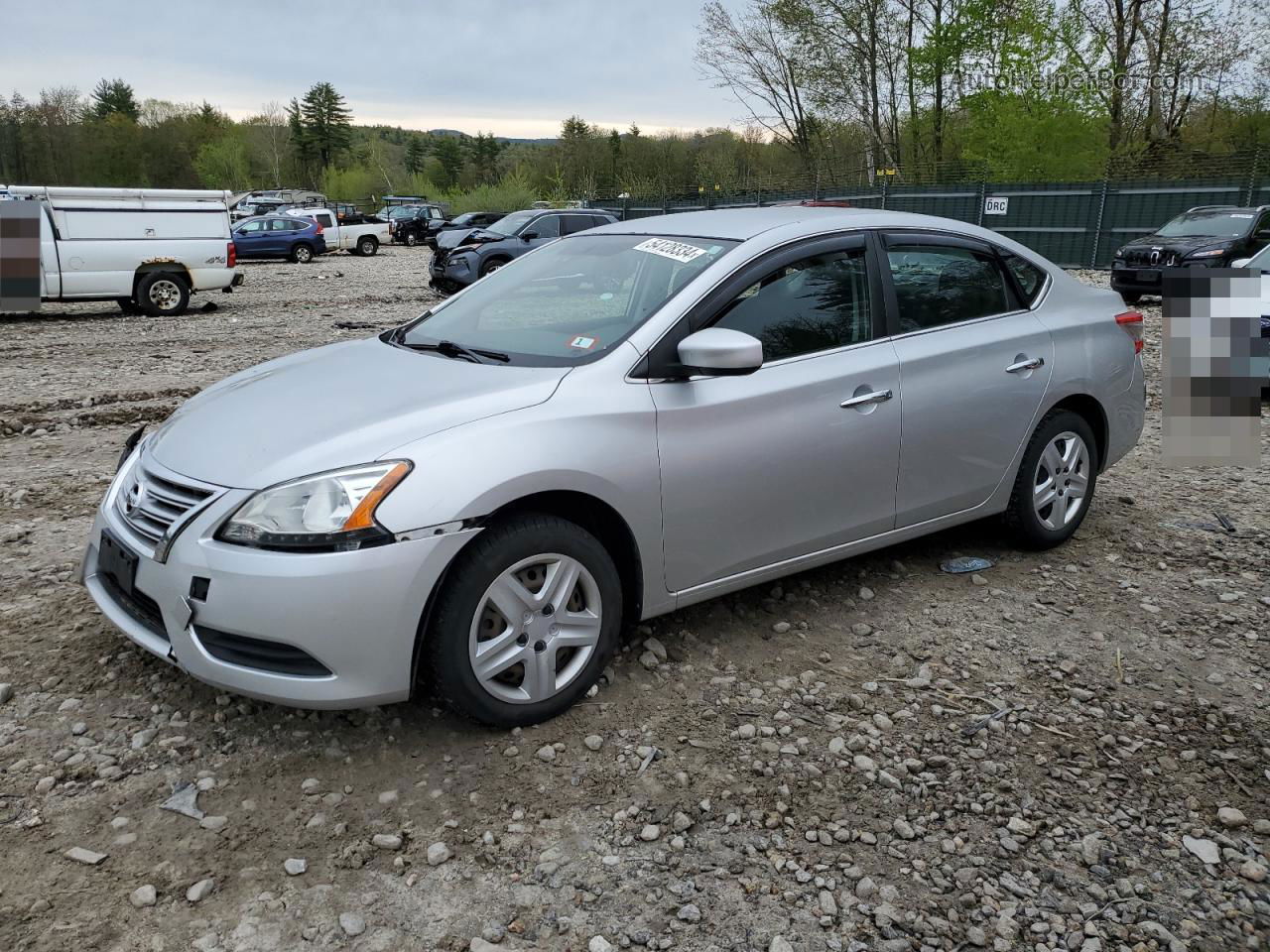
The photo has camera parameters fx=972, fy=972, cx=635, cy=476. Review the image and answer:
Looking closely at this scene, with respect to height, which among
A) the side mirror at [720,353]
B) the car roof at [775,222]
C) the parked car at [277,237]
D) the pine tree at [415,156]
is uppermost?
the pine tree at [415,156]

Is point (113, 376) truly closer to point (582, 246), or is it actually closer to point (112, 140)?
point (582, 246)

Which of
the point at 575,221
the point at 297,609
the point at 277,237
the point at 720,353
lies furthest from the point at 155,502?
the point at 277,237

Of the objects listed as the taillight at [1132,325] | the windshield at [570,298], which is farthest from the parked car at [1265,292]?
the windshield at [570,298]

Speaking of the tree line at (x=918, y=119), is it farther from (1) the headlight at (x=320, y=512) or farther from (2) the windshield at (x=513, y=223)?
(1) the headlight at (x=320, y=512)

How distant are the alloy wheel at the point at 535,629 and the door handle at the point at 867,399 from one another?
1298 millimetres

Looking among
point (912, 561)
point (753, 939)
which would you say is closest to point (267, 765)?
point (753, 939)

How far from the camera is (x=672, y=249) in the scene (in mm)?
3988

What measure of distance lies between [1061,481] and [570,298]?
8.61 ft

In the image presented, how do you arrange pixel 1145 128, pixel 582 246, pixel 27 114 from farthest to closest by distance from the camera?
1. pixel 27 114
2. pixel 1145 128
3. pixel 582 246

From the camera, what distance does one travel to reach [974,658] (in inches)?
151

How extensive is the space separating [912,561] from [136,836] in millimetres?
3532

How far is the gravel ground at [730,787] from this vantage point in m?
2.45

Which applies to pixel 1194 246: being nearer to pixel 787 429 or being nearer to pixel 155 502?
pixel 787 429

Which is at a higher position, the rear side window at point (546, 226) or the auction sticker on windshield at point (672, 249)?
the rear side window at point (546, 226)
